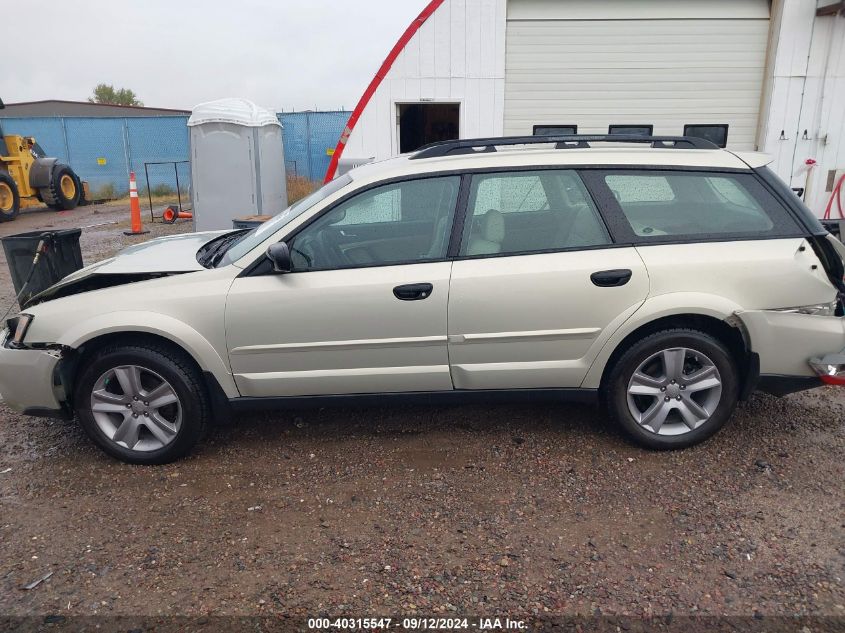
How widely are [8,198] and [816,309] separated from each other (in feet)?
59.4

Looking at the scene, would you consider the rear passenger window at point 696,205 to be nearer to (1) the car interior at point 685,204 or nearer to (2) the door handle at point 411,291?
(1) the car interior at point 685,204

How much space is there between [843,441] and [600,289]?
1790mm

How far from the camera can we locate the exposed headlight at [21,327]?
3480mm

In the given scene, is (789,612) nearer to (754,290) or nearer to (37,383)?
(754,290)

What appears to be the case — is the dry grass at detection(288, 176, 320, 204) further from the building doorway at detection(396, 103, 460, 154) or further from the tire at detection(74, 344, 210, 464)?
the tire at detection(74, 344, 210, 464)

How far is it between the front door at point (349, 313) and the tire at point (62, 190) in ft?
56.5

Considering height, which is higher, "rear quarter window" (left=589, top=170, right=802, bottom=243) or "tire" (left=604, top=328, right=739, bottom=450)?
"rear quarter window" (left=589, top=170, right=802, bottom=243)

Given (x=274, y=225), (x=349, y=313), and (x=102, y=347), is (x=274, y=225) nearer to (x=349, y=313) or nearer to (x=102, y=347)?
(x=349, y=313)

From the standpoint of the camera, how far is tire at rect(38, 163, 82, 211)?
17.7m

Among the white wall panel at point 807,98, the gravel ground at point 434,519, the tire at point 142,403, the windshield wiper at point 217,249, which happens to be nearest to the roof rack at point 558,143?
the windshield wiper at point 217,249

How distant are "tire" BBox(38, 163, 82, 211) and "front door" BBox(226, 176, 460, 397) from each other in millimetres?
17228

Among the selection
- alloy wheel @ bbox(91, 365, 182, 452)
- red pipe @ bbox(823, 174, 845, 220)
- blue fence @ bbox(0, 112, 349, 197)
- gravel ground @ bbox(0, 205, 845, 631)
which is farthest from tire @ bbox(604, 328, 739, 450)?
blue fence @ bbox(0, 112, 349, 197)

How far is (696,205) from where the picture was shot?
11.8 feet

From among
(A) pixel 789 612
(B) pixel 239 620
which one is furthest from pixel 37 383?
(A) pixel 789 612
